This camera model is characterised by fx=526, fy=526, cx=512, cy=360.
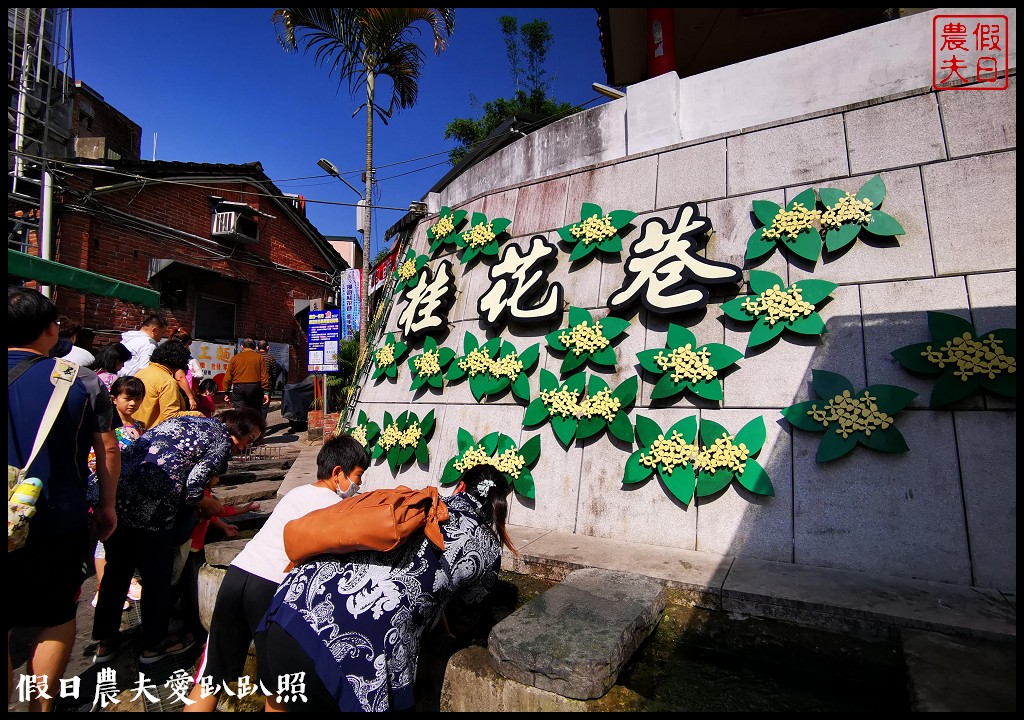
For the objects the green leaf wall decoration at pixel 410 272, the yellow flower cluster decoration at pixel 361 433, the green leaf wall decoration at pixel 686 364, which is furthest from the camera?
the green leaf wall decoration at pixel 410 272

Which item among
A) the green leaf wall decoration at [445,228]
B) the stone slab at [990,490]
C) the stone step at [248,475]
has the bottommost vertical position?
the stone step at [248,475]

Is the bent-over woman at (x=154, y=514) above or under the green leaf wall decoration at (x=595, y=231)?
under

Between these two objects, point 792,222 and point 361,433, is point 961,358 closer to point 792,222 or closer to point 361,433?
point 792,222

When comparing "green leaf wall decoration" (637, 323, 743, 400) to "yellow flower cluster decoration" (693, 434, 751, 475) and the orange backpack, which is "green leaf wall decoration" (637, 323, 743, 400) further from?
the orange backpack

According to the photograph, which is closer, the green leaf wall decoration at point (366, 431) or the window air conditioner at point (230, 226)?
the green leaf wall decoration at point (366, 431)

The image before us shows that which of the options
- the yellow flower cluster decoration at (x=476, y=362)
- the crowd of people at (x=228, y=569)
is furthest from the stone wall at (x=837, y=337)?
the crowd of people at (x=228, y=569)

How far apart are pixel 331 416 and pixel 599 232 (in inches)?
273

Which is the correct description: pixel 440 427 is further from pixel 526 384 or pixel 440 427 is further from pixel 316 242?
pixel 316 242

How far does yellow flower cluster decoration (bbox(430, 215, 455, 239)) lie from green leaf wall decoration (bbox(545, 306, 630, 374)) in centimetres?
244

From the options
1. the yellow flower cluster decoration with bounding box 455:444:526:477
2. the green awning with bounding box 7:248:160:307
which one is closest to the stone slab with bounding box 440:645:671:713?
the yellow flower cluster decoration with bounding box 455:444:526:477

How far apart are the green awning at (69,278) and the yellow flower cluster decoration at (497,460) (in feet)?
19.0

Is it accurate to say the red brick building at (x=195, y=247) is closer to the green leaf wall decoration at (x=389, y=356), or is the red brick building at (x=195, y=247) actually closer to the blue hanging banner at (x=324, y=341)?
the blue hanging banner at (x=324, y=341)

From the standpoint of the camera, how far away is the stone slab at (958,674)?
2.07 m

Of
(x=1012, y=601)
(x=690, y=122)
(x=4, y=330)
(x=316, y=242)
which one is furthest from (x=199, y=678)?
(x=316, y=242)
